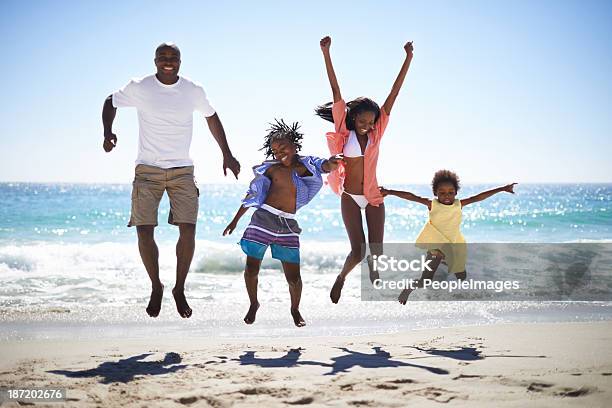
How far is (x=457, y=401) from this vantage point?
3.99 meters

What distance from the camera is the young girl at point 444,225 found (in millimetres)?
5484

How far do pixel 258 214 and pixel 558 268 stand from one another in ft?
25.6

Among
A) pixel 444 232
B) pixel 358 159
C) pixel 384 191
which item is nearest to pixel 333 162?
pixel 358 159

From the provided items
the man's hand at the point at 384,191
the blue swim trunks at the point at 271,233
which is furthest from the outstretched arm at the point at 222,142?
the man's hand at the point at 384,191

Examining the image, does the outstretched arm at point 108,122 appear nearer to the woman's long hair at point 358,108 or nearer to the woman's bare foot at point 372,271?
the woman's long hair at point 358,108

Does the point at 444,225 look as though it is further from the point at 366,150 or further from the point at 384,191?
the point at 366,150

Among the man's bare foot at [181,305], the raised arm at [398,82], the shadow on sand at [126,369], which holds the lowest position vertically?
the shadow on sand at [126,369]

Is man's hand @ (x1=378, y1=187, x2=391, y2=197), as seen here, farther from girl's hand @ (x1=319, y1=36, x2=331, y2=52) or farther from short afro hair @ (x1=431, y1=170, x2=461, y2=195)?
girl's hand @ (x1=319, y1=36, x2=331, y2=52)

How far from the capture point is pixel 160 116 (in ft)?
16.9

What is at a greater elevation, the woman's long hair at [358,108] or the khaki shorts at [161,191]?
the woman's long hair at [358,108]

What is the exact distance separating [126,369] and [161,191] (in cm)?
133

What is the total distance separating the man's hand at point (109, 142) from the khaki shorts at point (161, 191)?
0.29 m

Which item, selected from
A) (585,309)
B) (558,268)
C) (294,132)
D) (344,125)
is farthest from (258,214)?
(558,268)

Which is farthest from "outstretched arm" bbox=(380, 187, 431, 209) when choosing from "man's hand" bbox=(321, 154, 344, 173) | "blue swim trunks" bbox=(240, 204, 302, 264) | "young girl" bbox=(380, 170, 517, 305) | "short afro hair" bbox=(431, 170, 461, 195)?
"blue swim trunks" bbox=(240, 204, 302, 264)
